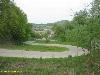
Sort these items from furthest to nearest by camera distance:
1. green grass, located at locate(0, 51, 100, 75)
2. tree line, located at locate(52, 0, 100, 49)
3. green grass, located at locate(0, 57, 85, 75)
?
1. green grass, located at locate(0, 57, 85, 75)
2. green grass, located at locate(0, 51, 100, 75)
3. tree line, located at locate(52, 0, 100, 49)

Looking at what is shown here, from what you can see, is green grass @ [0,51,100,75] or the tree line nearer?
the tree line

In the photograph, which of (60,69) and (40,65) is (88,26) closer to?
(60,69)

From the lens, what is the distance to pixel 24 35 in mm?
53812

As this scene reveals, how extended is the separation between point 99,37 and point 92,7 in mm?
1328

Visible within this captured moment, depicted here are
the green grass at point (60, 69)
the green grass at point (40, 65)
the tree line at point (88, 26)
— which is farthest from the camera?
the green grass at point (40, 65)

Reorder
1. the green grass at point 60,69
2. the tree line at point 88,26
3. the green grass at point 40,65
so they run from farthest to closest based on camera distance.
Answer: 1. the green grass at point 40,65
2. the green grass at point 60,69
3. the tree line at point 88,26

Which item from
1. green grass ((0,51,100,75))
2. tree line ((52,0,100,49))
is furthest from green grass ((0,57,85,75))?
tree line ((52,0,100,49))

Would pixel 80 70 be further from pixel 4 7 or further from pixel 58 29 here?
pixel 58 29

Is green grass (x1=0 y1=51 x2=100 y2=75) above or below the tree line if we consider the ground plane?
below

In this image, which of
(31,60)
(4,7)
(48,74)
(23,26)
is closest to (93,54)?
(48,74)

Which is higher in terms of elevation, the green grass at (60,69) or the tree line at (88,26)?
the tree line at (88,26)

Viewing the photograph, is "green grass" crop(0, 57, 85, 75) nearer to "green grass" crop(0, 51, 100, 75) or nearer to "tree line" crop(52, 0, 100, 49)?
"green grass" crop(0, 51, 100, 75)

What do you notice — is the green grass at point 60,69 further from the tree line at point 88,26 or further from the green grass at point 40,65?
the tree line at point 88,26

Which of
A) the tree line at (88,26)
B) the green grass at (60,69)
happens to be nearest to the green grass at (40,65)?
the green grass at (60,69)
